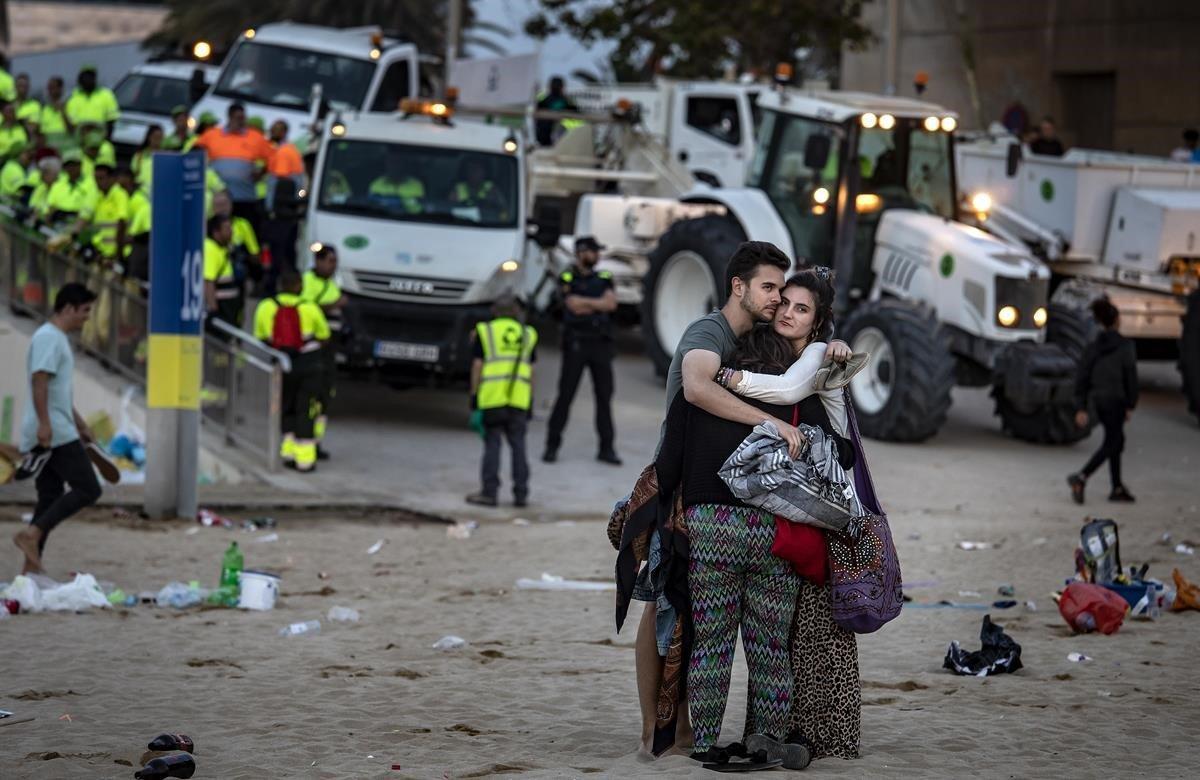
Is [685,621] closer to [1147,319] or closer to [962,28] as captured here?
[1147,319]

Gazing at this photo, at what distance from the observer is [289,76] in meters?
23.6

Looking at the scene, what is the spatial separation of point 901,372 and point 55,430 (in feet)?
29.2

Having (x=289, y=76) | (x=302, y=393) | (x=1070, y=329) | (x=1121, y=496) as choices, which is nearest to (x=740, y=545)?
(x=1121, y=496)

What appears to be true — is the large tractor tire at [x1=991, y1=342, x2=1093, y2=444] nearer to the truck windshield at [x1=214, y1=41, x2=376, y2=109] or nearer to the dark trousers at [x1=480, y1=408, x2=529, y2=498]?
the dark trousers at [x1=480, y1=408, x2=529, y2=498]

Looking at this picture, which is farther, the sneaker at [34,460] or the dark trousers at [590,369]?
the dark trousers at [590,369]

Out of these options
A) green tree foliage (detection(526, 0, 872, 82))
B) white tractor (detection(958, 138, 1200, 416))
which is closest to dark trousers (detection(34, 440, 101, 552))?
white tractor (detection(958, 138, 1200, 416))

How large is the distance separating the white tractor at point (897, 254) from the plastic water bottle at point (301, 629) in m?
8.41

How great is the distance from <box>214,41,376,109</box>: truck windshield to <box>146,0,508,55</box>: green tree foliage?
23.0m

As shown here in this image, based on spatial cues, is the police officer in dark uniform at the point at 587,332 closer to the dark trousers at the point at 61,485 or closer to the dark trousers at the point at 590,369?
the dark trousers at the point at 590,369

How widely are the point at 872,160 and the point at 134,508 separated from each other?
8.21 meters

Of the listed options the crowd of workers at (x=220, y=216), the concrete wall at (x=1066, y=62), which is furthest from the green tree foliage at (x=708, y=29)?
the crowd of workers at (x=220, y=216)

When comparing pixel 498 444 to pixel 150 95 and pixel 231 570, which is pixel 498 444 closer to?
pixel 231 570

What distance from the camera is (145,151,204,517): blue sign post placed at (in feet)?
45.8

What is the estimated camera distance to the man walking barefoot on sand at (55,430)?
1079 centimetres
